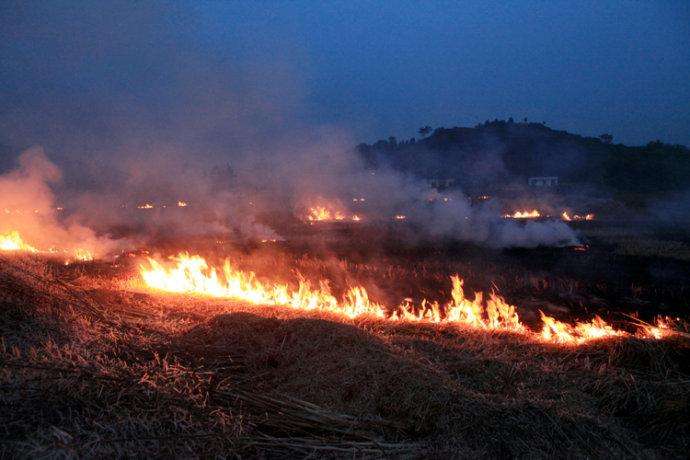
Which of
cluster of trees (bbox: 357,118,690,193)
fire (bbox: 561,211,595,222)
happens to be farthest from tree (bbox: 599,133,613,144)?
fire (bbox: 561,211,595,222)

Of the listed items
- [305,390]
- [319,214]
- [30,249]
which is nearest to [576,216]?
[319,214]

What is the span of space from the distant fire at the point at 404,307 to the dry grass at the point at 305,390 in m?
0.81

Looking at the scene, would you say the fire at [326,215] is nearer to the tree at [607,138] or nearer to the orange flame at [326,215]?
the orange flame at [326,215]

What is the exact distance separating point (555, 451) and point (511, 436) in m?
0.33

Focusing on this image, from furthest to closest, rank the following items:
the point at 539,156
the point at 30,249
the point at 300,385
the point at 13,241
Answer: the point at 539,156, the point at 13,241, the point at 30,249, the point at 300,385

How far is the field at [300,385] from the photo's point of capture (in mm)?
3441

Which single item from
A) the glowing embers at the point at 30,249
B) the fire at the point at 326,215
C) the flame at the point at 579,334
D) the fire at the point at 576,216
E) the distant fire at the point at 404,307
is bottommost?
the flame at the point at 579,334

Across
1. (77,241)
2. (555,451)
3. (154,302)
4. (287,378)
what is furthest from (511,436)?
(77,241)

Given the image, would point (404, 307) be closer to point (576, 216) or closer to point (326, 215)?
point (326, 215)

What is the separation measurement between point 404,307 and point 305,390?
4483 mm

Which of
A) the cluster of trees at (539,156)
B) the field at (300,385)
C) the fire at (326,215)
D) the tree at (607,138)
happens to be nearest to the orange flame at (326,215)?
the fire at (326,215)

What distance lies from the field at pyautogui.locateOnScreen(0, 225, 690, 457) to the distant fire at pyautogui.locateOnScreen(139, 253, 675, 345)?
1.47ft

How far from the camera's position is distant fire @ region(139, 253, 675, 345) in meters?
6.73

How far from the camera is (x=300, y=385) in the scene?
4.46 meters
